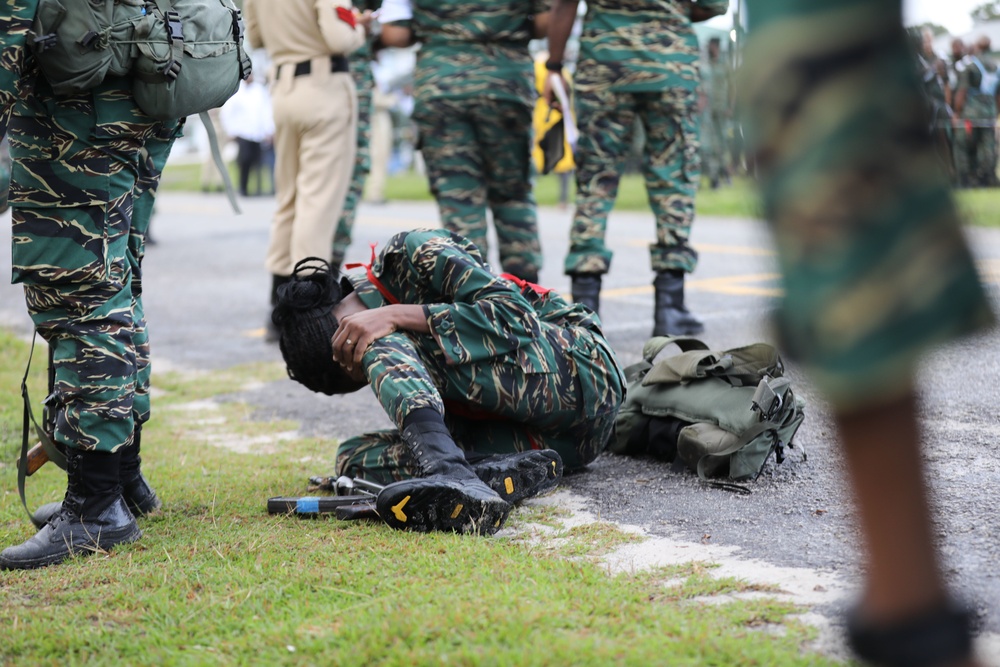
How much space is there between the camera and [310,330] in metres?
3.37

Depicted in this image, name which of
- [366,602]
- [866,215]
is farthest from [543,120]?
[866,215]

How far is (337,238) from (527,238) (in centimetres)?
126

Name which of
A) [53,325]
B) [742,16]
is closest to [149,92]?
[53,325]

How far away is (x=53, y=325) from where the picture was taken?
2.86m

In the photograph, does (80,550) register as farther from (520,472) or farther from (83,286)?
(520,472)

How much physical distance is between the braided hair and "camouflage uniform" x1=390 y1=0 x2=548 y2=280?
7.78ft

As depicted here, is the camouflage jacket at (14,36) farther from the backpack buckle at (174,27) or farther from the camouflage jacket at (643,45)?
the camouflage jacket at (643,45)

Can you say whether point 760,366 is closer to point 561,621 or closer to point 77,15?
point 561,621

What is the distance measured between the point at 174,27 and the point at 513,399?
135cm

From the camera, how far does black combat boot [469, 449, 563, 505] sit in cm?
310

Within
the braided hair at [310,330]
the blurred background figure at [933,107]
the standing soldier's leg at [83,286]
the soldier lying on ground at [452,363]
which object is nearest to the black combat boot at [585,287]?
the soldier lying on ground at [452,363]

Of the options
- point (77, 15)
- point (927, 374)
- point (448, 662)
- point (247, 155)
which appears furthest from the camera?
point (247, 155)

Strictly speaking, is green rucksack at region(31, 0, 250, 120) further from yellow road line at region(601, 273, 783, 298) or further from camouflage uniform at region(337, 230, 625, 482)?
yellow road line at region(601, 273, 783, 298)

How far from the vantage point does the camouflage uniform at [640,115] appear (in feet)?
18.1
